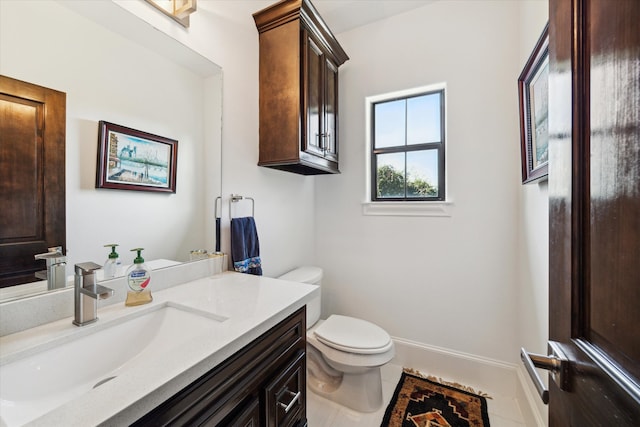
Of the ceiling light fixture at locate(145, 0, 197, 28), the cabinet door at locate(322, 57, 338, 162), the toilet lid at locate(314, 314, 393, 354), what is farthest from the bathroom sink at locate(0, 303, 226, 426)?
the cabinet door at locate(322, 57, 338, 162)

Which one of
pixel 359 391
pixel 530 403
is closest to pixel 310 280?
pixel 359 391

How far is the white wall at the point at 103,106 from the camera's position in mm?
768

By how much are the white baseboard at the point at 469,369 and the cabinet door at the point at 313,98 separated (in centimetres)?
162

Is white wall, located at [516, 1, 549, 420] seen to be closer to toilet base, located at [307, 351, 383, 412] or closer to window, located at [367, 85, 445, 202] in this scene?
window, located at [367, 85, 445, 202]

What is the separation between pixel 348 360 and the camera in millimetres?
1472

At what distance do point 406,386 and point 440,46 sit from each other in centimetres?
244

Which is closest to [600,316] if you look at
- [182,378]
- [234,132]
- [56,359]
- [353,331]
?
[182,378]

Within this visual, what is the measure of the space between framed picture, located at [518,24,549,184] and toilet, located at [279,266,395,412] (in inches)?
48.5

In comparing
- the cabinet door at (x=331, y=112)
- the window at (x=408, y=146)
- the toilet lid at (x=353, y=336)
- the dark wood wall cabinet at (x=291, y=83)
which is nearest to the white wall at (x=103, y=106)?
the dark wood wall cabinet at (x=291, y=83)

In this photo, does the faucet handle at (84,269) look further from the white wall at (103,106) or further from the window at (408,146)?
the window at (408,146)

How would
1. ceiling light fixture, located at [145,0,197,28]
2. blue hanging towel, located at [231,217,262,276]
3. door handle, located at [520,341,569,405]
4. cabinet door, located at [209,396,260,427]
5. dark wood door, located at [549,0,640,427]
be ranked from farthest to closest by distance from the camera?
blue hanging towel, located at [231,217,262,276] → ceiling light fixture, located at [145,0,197,28] → cabinet door, located at [209,396,260,427] → door handle, located at [520,341,569,405] → dark wood door, located at [549,0,640,427]

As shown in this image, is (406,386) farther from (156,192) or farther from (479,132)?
(156,192)

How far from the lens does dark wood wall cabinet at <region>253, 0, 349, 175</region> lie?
4.92 ft

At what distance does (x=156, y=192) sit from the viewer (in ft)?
3.61
